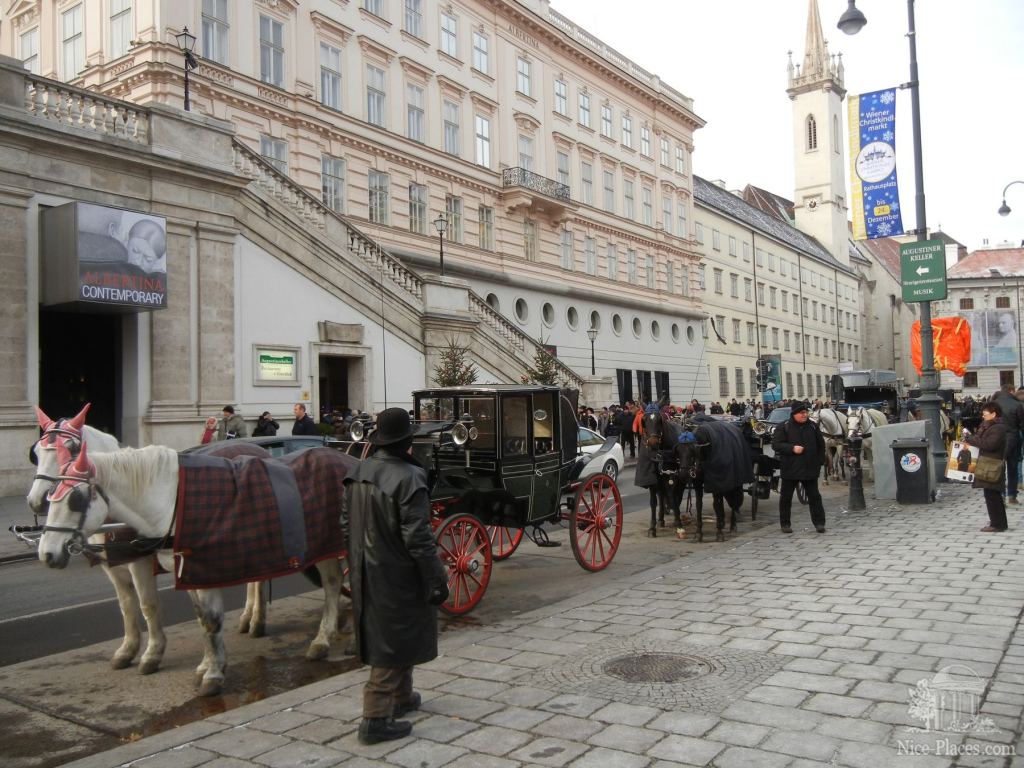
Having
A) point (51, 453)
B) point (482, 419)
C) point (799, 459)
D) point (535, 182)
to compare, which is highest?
point (535, 182)

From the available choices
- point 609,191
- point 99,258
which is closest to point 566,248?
point 609,191

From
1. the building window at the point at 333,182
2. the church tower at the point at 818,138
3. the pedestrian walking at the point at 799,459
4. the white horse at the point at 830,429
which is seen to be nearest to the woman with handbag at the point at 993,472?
the pedestrian walking at the point at 799,459

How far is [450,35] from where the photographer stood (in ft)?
106

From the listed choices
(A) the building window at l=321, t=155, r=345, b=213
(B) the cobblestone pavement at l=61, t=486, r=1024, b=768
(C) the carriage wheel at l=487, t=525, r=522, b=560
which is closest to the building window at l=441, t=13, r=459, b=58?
(A) the building window at l=321, t=155, r=345, b=213

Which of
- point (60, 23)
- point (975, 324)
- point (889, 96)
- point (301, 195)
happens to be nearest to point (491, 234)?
point (301, 195)

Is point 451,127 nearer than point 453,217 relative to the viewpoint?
No

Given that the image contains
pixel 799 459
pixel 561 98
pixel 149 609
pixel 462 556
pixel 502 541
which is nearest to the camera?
pixel 149 609

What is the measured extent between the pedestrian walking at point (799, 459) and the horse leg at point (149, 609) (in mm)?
8444

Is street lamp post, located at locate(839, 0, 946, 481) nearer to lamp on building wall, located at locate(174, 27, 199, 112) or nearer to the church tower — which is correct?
lamp on building wall, located at locate(174, 27, 199, 112)

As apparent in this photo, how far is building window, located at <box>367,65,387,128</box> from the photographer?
93.8 feet

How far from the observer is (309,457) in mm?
6531

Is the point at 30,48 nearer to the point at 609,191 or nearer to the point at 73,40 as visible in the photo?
the point at 73,40

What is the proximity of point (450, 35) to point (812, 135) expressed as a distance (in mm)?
54437

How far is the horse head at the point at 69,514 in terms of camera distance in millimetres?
5090
